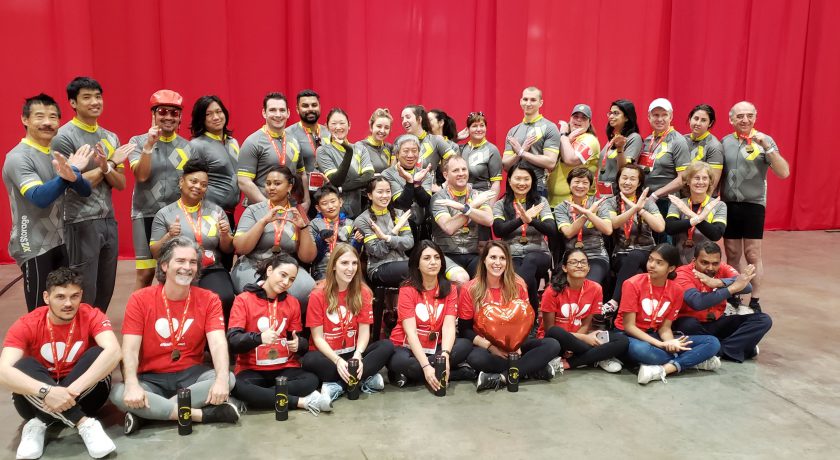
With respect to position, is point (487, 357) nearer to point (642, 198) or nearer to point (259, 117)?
point (642, 198)

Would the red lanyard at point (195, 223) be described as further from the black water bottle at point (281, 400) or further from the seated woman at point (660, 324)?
the seated woman at point (660, 324)

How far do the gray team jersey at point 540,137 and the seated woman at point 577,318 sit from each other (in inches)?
44.4

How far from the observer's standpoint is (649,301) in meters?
4.10

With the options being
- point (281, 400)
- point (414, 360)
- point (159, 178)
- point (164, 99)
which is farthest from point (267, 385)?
point (164, 99)

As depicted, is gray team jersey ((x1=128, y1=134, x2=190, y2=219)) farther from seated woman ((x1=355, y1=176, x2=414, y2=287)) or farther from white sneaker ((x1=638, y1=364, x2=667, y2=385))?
white sneaker ((x1=638, y1=364, x2=667, y2=385))

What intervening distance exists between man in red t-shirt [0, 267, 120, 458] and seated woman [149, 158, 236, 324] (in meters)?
0.73

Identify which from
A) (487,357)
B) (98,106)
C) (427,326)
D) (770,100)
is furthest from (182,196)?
(770,100)

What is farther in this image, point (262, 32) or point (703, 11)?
point (703, 11)

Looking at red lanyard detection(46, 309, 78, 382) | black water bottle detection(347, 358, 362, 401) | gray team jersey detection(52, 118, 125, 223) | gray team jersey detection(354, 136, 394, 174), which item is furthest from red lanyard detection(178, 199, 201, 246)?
gray team jersey detection(354, 136, 394, 174)

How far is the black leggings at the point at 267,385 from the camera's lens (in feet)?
11.3

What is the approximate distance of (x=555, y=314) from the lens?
13.8ft

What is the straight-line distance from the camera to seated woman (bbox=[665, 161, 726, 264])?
15.3 feet

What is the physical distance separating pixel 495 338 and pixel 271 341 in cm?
123

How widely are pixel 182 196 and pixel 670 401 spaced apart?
2.87 m
